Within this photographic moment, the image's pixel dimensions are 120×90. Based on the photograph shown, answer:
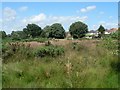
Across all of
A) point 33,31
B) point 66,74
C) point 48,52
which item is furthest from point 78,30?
point 66,74

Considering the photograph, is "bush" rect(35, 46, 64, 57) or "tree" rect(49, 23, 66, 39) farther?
"tree" rect(49, 23, 66, 39)

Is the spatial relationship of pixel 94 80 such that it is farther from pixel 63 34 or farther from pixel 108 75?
pixel 63 34

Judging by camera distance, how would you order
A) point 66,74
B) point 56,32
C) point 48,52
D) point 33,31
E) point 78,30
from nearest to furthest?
point 66,74, point 48,52, point 33,31, point 56,32, point 78,30

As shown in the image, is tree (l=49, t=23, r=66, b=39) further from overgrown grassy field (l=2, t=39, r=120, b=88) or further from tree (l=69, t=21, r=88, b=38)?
overgrown grassy field (l=2, t=39, r=120, b=88)

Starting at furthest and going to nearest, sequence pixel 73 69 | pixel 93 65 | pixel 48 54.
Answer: pixel 48 54
pixel 93 65
pixel 73 69

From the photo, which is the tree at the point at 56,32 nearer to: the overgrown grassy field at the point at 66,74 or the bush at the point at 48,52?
the bush at the point at 48,52

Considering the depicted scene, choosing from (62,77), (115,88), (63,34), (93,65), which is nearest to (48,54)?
(93,65)

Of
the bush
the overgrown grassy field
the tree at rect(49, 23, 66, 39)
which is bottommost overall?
the overgrown grassy field

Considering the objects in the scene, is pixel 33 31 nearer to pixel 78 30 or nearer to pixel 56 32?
pixel 56 32

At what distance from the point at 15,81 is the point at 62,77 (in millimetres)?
1125

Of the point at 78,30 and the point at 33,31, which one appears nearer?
the point at 33,31

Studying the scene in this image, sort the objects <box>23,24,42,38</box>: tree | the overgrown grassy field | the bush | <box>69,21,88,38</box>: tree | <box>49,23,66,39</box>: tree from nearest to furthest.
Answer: the overgrown grassy field
the bush
<box>23,24,42,38</box>: tree
<box>49,23,66,39</box>: tree
<box>69,21,88,38</box>: tree

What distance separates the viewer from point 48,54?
1064 cm

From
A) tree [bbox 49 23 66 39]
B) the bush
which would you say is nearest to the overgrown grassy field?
the bush
